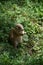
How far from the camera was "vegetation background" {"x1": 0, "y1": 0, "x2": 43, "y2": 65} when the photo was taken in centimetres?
821

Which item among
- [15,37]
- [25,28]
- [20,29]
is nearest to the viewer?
[20,29]

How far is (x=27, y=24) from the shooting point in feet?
33.1

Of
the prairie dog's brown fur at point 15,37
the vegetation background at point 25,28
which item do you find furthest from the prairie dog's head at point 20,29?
the vegetation background at point 25,28

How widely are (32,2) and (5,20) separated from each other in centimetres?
239

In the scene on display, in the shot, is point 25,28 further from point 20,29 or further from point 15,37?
point 20,29

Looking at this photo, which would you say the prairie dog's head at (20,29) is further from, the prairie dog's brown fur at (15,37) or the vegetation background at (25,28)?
the vegetation background at (25,28)

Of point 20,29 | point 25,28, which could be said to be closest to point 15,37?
point 20,29

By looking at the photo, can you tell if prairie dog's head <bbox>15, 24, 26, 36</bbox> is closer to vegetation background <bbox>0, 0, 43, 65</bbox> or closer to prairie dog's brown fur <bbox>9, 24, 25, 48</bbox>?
prairie dog's brown fur <bbox>9, 24, 25, 48</bbox>

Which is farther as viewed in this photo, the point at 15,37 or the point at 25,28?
the point at 25,28

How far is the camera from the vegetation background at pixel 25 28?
821cm

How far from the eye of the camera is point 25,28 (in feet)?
32.4

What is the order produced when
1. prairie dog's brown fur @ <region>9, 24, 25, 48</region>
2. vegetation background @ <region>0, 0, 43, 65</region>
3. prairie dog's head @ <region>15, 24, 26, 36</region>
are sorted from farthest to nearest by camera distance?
prairie dog's brown fur @ <region>9, 24, 25, 48</region>
prairie dog's head @ <region>15, 24, 26, 36</region>
vegetation background @ <region>0, 0, 43, 65</region>

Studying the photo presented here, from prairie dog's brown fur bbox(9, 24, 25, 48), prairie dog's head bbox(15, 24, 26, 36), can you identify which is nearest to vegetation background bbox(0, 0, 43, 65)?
prairie dog's brown fur bbox(9, 24, 25, 48)

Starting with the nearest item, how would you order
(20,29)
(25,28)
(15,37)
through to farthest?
(20,29), (15,37), (25,28)
